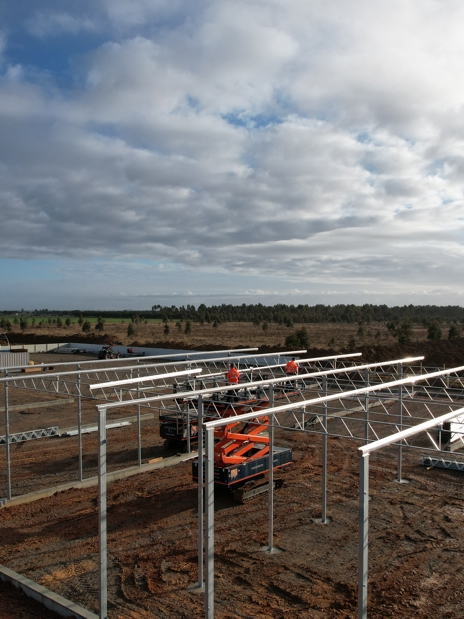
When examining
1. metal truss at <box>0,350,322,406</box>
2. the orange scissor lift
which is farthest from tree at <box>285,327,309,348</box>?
the orange scissor lift

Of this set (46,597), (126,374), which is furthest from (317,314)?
(46,597)

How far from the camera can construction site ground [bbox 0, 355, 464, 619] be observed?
33.3ft

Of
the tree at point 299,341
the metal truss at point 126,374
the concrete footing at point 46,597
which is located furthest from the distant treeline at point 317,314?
the concrete footing at point 46,597

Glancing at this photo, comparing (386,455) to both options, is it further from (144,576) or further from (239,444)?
(144,576)

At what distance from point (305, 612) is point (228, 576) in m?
2.05

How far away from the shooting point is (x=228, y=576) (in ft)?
36.8

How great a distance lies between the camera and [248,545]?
12.7m

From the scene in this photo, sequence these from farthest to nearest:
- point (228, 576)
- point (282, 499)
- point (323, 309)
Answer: point (323, 309) → point (282, 499) → point (228, 576)

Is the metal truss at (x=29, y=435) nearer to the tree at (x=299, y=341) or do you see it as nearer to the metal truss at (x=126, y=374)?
the metal truss at (x=126, y=374)

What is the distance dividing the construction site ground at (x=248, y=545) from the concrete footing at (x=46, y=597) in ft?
0.55

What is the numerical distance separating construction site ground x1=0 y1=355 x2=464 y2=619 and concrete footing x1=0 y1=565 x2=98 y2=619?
0.17 meters

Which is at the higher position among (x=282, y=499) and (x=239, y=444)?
(x=239, y=444)

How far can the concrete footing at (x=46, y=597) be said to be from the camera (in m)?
9.68

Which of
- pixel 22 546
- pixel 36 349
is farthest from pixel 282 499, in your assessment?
pixel 36 349
